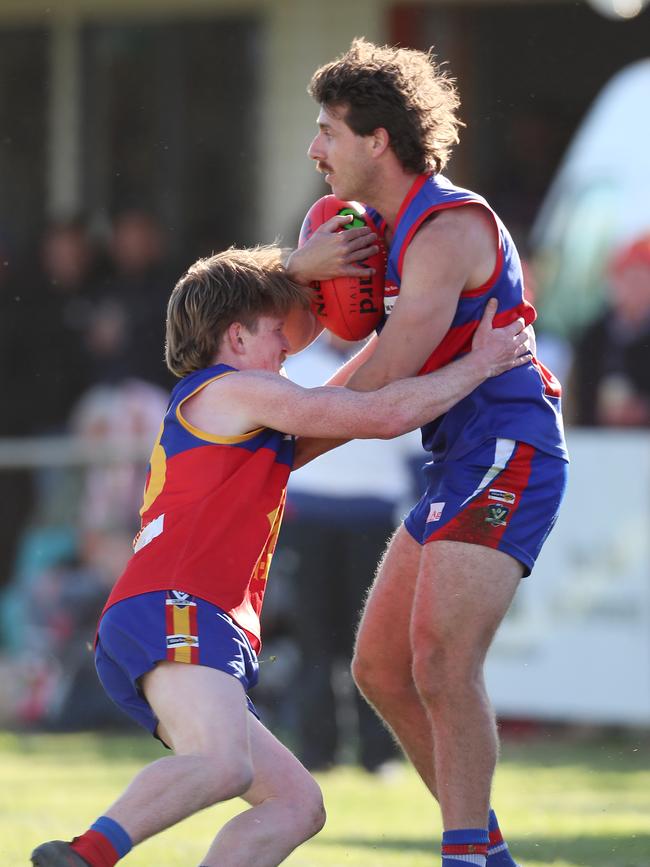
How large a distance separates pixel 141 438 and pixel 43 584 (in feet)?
3.52

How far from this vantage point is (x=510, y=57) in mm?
13031

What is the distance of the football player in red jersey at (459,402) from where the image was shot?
448 centimetres

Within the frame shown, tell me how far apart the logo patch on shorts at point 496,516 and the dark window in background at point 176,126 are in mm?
9246

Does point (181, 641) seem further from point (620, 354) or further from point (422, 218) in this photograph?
point (620, 354)

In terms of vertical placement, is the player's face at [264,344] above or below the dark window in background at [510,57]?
below

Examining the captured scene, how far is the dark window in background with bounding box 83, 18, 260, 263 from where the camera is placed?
13.7 metres

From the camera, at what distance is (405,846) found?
6.08 metres

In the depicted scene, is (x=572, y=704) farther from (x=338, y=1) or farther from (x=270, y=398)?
(x=338, y=1)

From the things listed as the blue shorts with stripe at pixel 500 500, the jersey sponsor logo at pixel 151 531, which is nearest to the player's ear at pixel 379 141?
the blue shorts with stripe at pixel 500 500

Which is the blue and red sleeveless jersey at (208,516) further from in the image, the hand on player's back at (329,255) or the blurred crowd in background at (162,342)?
the blurred crowd in background at (162,342)

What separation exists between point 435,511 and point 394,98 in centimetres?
111

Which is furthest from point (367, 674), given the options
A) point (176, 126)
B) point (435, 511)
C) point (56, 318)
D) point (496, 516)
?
point (176, 126)

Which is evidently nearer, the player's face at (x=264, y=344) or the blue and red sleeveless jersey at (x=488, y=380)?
the player's face at (x=264, y=344)

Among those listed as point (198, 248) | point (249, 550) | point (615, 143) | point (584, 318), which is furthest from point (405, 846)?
point (198, 248)
